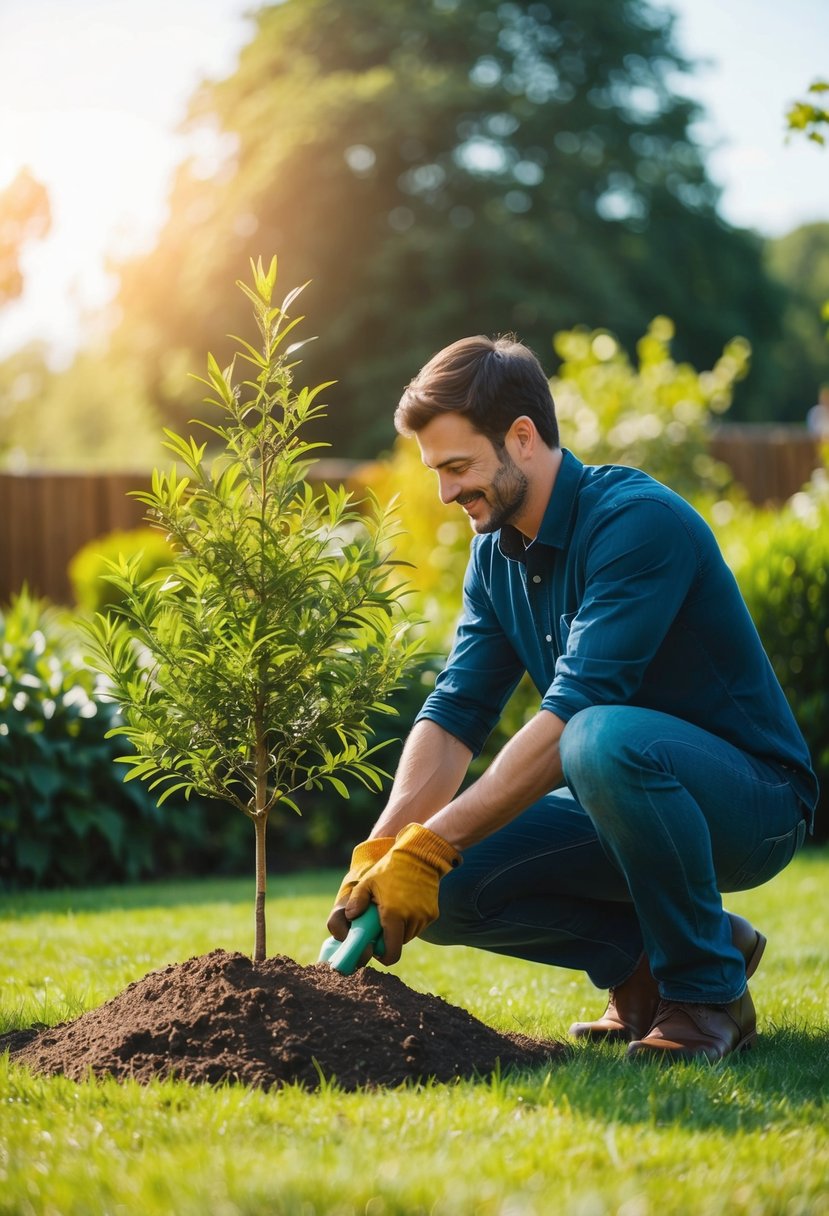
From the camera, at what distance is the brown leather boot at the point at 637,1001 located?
3.15m

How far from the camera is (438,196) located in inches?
988

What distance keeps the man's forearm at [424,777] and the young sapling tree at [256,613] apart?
19 centimetres

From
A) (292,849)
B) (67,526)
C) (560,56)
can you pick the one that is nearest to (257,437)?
(292,849)

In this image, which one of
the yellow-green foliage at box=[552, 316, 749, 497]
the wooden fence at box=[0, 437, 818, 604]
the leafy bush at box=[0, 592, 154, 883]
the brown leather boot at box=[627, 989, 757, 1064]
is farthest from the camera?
the wooden fence at box=[0, 437, 818, 604]

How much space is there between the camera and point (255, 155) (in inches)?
1001

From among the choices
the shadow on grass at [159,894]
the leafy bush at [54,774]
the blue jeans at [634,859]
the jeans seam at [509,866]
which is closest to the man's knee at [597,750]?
the blue jeans at [634,859]

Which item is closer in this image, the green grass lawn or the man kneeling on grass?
the green grass lawn

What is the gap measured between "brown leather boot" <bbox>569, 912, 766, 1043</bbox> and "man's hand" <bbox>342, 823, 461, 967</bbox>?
0.68 meters

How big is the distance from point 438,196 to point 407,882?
24.1 meters

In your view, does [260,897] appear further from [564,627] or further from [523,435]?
[523,435]

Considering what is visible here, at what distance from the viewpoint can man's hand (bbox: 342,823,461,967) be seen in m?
2.72

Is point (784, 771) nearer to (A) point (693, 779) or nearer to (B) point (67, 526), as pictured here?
(A) point (693, 779)

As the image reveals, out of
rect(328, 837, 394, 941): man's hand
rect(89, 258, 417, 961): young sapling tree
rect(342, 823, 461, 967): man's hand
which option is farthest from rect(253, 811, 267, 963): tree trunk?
rect(342, 823, 461, 967): man's hand

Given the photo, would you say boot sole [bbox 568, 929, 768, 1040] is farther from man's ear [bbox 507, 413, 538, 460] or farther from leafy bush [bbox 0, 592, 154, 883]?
leafy bush [bbox 0, 592, 154, 883]
